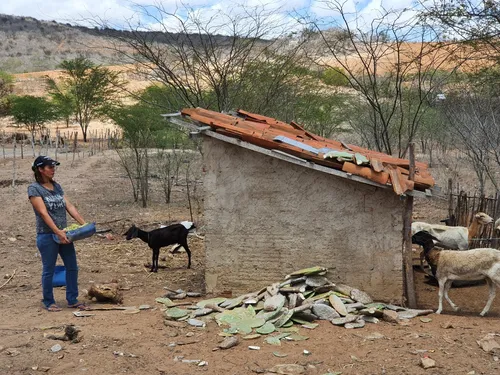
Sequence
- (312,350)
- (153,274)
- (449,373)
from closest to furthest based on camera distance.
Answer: (449,373) → (312,350) → (153,274)

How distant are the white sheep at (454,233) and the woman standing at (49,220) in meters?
5.14

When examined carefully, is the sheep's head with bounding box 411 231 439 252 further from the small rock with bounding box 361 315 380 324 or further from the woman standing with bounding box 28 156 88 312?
the woman standing with bounding box 28 156 88 312

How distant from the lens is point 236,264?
756 centimetres

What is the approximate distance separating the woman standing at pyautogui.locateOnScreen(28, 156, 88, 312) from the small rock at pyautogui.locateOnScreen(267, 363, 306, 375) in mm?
2781

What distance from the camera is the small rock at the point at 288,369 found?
17.3ft

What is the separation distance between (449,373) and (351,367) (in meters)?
0.88

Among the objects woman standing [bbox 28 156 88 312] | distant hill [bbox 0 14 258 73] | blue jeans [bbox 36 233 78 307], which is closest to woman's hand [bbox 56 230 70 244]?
woman standing [bbox 28 156 88 312]

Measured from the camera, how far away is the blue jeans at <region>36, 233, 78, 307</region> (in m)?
6.67

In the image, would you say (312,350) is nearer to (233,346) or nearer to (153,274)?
(233,346)

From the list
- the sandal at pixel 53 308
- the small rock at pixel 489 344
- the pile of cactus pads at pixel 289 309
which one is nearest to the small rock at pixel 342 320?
the pile of cactus pads at pixel 289 309

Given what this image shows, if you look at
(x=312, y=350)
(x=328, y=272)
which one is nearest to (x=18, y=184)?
(x=328, y=272)

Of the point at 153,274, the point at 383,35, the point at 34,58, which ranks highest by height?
the point at 34,58

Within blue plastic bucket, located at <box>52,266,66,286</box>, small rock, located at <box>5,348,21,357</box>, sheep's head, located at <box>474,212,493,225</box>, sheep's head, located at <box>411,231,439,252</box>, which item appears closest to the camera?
small rock, located at <box>5,348,21,357</box>

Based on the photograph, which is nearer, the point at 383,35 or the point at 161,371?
the point at 161,371
